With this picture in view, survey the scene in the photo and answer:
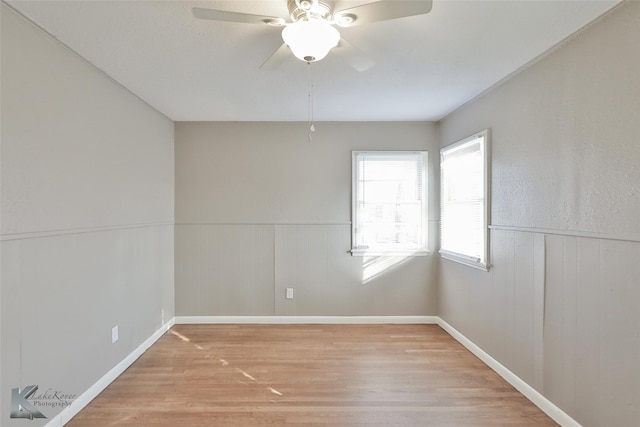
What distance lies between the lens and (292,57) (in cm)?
230

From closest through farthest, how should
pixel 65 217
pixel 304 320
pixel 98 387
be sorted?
pixel 65 217 → pixel 98 387 → pixel 304 320

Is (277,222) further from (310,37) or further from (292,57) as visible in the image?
(310,37)

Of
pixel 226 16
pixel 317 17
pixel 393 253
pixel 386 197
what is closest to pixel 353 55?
pixel 317 17

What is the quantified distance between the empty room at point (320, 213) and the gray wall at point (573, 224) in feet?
0.05

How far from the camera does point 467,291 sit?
3.33 m

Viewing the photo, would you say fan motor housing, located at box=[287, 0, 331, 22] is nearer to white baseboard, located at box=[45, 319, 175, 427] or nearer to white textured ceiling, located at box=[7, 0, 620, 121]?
white textured ceiling, located at box=[7, 0, 620, 121]

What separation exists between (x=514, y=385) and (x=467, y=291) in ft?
3.05

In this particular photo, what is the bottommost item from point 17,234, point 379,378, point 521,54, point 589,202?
point 379,378

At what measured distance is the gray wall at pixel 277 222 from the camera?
4008 mm

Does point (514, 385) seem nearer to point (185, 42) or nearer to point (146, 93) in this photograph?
point (185, 42)

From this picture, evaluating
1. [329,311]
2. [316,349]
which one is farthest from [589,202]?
[329,311]

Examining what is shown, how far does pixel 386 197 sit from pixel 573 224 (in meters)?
2.14

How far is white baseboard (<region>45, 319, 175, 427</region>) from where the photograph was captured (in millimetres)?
2084

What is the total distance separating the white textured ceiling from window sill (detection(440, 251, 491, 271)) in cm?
154
